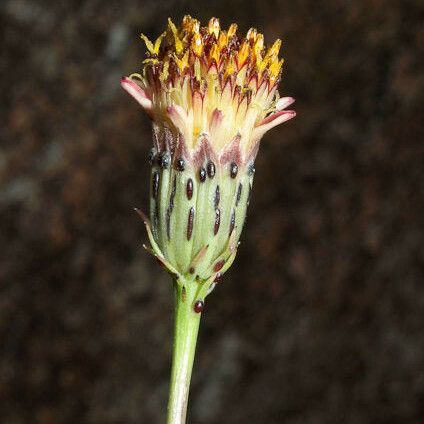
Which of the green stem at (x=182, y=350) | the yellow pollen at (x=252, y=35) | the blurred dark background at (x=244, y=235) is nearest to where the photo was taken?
the green stem at (x=182, y=350)

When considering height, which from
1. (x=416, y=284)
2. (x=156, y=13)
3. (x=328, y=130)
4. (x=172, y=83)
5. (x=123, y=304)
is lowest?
(x=172, y=83)

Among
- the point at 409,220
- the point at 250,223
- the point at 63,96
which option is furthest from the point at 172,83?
the point at 409,220

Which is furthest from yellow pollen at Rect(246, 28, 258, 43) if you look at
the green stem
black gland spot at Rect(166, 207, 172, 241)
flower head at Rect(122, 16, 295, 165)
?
the green stem

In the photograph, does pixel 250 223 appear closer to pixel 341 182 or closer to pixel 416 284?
pixel 341 182

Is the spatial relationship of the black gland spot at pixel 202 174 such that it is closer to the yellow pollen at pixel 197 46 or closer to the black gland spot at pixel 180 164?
the black gland spot at pixel 180 164

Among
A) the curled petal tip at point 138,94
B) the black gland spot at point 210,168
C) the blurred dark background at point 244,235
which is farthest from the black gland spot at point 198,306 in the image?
the blurred dark background at point 244,235
